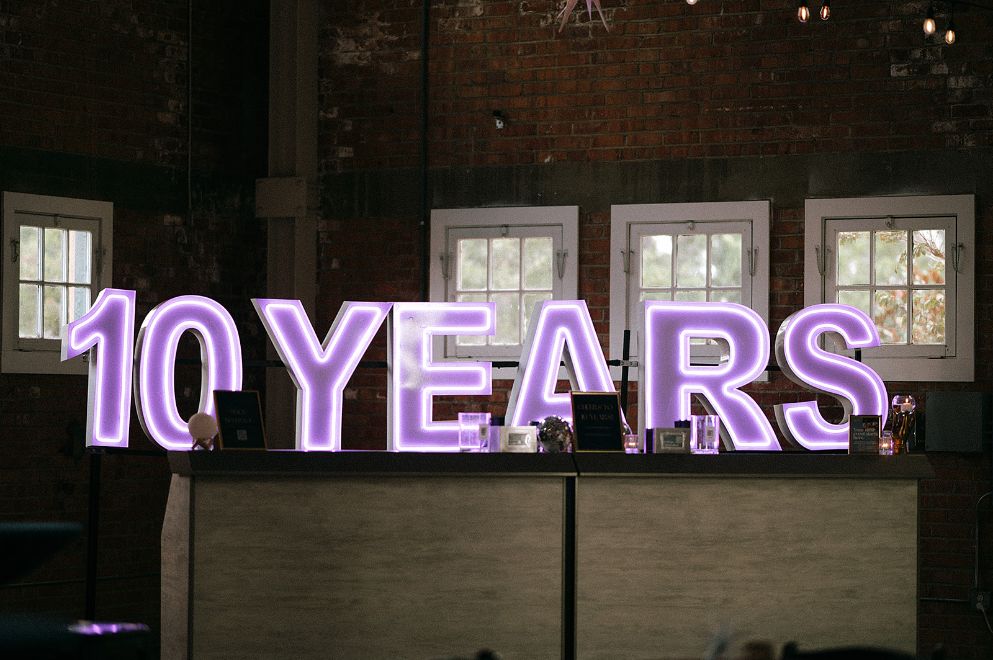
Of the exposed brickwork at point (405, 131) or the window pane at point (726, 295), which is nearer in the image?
the exposed brickwork at point (405, 131)

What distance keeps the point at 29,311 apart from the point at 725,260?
14.1 ft

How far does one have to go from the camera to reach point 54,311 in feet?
27.0

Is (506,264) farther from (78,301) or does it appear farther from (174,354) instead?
(78,301)

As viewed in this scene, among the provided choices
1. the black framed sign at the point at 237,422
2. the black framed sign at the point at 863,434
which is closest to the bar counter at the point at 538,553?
the black framed sign at the point at 863,434

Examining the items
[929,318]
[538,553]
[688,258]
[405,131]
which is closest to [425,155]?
[405,131]

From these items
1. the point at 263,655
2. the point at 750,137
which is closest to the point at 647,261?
the point at 750,137

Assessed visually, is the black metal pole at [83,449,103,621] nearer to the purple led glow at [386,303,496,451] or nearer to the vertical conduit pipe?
the purple led glow at [386,303,496,451]

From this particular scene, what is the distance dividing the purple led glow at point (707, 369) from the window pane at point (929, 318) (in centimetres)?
167

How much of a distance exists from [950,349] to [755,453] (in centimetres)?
210

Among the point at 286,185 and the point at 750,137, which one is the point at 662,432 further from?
the point at 286,185

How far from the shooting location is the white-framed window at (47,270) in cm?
802

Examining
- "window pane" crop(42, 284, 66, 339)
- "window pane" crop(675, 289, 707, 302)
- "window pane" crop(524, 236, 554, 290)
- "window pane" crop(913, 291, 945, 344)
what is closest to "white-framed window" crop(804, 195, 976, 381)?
"window pane" crop(913, 291, 945, 344)

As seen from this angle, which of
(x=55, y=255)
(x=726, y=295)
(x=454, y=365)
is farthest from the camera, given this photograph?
(x=726, y=295)

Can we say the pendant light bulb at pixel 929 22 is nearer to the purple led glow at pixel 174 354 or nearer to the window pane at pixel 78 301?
the purple led glow at pixel 174 354
